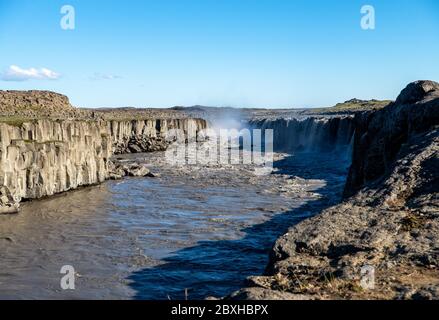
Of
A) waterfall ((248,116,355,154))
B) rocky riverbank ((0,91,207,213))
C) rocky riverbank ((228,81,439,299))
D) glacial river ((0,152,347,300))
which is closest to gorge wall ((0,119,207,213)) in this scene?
rocky riverbank ((0,91,207,213))

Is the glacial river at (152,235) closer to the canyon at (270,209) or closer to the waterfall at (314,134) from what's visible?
the canyon at (270,209)

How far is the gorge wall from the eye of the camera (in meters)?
26.3

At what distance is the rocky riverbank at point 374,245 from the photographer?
781 centimetres

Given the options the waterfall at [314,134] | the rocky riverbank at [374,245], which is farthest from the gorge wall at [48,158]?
the waterfall at [314,134]

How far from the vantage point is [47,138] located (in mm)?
32125

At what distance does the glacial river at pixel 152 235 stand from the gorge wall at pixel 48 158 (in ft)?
3.21

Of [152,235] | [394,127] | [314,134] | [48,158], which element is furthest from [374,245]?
[314,134]

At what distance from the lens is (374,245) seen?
9688 mm

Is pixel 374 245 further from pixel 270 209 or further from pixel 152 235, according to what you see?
pixel 270 209

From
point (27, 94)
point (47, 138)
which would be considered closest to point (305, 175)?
point (47, 138)

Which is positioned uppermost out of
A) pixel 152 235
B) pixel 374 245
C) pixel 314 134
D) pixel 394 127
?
pixel 394 127

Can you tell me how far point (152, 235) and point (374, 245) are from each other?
42.0 ft

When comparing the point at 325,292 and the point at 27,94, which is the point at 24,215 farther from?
the point at 27,94
